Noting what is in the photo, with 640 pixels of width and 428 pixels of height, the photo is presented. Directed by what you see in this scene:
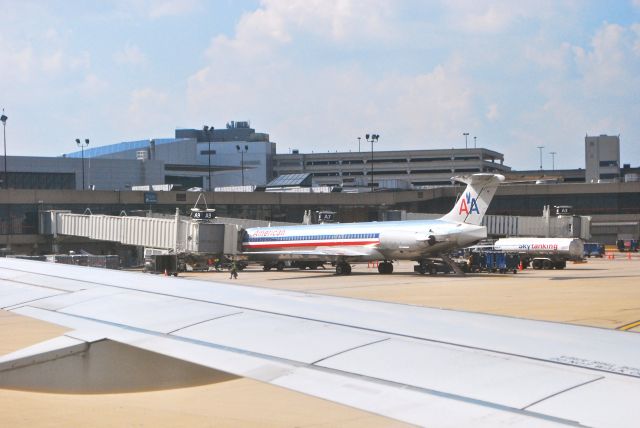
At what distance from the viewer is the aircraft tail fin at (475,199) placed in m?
50.8

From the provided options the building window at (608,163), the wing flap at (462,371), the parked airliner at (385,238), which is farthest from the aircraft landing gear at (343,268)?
Answer: the building window at (608,163)

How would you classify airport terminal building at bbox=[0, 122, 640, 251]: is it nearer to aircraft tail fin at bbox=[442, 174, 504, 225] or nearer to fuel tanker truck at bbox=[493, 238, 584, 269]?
aircraft tail fin at bbox=[442, 174, 504, 225]

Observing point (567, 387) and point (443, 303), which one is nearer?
point (567, 387)

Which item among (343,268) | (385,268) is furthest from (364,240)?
(385,268)

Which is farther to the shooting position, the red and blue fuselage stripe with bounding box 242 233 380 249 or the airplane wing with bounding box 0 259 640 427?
the red and blue fuselage stripe with bounding box 242 233 380 249

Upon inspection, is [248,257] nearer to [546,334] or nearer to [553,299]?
[553,299]

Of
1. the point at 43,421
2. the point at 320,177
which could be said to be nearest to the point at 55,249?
the point at 43,421

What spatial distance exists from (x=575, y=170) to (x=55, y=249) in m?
134

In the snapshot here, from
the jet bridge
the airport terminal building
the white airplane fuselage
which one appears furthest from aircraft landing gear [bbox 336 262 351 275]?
the airport terminal building

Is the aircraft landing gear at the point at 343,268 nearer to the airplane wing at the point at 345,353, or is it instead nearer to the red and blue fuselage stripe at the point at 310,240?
the red and blue fuselage stripe at the point at 310,240

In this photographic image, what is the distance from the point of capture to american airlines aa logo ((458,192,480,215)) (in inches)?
1999

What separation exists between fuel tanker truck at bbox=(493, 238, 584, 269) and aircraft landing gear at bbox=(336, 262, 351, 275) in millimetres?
17176

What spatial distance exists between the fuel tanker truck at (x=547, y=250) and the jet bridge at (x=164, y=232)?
73.0ft

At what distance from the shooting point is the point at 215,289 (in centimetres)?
1012
